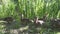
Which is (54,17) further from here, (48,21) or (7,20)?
(7,20)

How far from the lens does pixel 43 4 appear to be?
288cm

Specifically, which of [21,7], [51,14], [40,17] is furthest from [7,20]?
[51,14]

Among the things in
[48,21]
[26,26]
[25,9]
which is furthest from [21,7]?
[48,21]

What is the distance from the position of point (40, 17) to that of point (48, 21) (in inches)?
6.9

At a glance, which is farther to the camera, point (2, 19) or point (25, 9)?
point (2, 19)

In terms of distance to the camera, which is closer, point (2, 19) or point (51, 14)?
point (51, 14)

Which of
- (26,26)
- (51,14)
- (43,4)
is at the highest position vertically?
(43,4)

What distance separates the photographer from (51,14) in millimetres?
2908

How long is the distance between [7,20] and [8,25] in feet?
0.54

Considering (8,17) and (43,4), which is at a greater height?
(43,4)

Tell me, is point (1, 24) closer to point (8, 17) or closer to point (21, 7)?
point (8, 17)

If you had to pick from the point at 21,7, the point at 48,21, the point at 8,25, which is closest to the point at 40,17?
the point at 48,21

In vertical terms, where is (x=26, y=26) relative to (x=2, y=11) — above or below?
below

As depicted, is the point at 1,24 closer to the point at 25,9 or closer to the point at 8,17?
the point at 8,17
